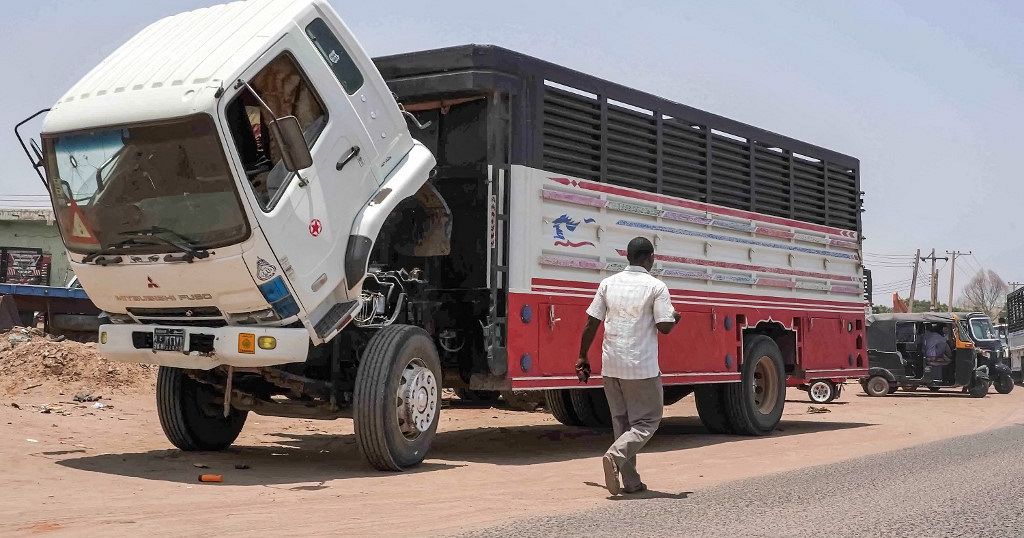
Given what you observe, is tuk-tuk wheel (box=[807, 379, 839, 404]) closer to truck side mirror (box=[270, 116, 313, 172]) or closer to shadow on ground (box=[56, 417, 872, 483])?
shadow on ground (box=[56, 417, 872, 483])

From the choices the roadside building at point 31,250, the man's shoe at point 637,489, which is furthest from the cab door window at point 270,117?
the roadside building at point 31,250

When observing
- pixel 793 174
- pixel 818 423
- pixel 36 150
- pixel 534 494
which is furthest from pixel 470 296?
pixel 818 423

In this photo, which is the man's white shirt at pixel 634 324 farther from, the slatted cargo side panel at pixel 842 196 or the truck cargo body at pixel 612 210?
the slatted cargo side panel at pixel 842 196

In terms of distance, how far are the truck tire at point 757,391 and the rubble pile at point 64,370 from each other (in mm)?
9042

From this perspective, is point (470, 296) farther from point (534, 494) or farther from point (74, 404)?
point (74, 404)

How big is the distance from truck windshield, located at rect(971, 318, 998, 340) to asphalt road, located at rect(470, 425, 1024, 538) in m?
20.4

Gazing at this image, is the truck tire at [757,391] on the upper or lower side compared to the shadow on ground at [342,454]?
upper

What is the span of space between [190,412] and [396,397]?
7.72ft

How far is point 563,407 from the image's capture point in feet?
48.8

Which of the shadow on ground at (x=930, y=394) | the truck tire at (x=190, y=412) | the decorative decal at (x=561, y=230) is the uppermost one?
the decorative decal at (x=561, y=230)

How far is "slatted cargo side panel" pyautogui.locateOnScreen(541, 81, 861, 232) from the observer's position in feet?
35.3

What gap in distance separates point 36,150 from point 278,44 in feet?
6.70

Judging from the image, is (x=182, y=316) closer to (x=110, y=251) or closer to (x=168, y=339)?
(x=168, y=339)

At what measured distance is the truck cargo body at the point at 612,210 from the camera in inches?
392
